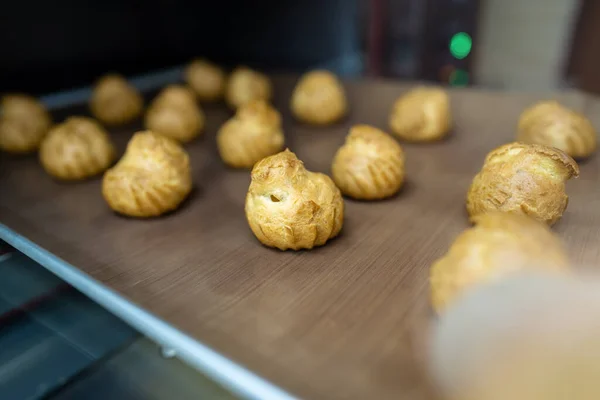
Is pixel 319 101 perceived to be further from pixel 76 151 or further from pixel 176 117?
pixel 76 151

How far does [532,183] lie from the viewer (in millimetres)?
1657

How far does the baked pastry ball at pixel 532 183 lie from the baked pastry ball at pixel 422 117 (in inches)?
Answer: 31.5

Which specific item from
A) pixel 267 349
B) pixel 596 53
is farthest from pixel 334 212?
pixel 596 53

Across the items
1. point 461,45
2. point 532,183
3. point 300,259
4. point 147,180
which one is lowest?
point 300,259

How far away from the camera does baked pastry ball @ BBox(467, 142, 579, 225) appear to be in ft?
5.43

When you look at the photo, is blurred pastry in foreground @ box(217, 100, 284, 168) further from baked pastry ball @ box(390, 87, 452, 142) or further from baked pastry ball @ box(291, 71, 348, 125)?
baked pastry ball @ box(390, 87, 452, 142)

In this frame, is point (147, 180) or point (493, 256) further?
point (147, 180)

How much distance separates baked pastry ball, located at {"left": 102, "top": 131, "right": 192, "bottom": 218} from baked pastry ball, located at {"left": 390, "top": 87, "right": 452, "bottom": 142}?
114cm

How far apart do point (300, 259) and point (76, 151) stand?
127cm

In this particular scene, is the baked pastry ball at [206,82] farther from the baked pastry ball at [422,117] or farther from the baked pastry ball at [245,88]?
the baked pastry ball at [422,117]

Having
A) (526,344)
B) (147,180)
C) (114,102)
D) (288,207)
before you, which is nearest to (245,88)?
(114,102)

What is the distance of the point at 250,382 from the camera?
3.57 feet

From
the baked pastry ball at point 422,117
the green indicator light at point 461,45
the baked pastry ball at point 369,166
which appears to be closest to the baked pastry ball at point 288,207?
the baked pastry ball at point 369,166

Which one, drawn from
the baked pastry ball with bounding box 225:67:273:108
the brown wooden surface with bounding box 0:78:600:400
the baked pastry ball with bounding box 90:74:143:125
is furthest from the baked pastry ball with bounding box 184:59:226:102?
the brown wooden surface with bounding box 0:78:600:400
